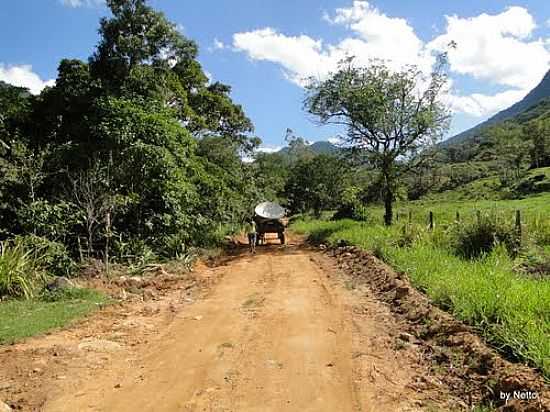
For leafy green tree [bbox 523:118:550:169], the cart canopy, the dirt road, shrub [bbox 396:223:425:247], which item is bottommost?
the dirt road

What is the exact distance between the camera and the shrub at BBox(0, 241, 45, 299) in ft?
34.8

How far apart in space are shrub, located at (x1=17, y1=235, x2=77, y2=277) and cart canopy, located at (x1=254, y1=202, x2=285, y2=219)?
424 inches

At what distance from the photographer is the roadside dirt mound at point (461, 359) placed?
5066 mm

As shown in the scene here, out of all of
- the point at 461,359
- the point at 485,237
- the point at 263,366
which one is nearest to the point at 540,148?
the point at 485,237

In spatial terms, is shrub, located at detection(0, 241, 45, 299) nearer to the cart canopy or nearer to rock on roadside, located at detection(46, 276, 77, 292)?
rock on roadside, located at detection(46, 276, 77, 292)

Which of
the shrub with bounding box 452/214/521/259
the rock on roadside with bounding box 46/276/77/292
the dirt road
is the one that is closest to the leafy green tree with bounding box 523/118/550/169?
the shrub with bounding box 452/214/521/259

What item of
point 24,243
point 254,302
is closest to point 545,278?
point 254,302

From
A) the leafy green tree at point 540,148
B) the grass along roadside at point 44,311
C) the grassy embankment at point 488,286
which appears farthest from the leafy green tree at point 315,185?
the grass along roadside at point 44,311

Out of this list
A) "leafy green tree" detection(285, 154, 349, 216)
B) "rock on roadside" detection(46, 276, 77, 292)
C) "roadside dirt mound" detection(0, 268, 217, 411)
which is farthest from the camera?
"leafy green tree" detection(285, 154, 349, 216)

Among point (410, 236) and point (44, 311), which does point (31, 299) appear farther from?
point (410, 236)

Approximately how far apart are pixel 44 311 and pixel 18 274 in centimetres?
203

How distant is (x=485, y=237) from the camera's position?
41.3 ft

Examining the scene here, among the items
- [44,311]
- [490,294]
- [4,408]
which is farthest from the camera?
[44,311]

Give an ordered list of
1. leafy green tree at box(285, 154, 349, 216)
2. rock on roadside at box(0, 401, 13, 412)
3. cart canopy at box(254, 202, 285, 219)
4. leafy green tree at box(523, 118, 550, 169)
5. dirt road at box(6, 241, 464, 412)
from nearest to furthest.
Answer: rock on roadside at box(0, 401, 13, 412) < dirt road at box(6, 241, 464, 412) < cart canopy at box(254, 202, 285, 219) < leafy green tree at box(285, 154, 349, 216) < leafy green tree at box(523, 118, 550, 169)
